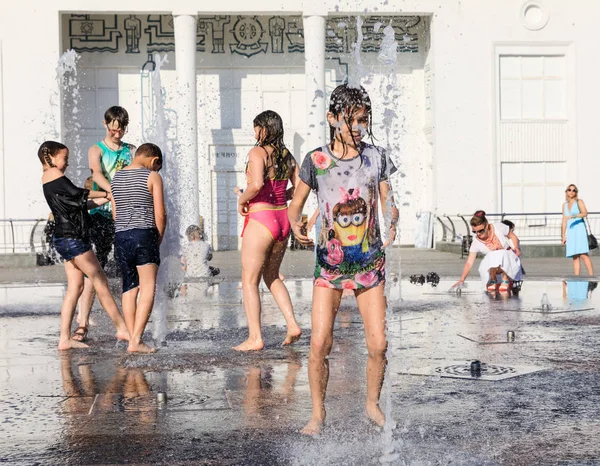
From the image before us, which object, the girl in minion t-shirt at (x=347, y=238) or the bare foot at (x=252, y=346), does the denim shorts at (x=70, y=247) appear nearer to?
the bare foot at (x=252, y=346)

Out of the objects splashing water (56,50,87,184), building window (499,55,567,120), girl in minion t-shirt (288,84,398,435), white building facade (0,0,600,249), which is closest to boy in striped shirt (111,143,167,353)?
girl in minion t-shirt (288,84,398,435)

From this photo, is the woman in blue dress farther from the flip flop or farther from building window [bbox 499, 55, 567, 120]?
building window [bbox 499, 55, 567, 120]

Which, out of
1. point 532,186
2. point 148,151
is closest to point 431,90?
point 532,186

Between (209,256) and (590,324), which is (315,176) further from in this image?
(209,256)

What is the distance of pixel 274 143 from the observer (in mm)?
7590

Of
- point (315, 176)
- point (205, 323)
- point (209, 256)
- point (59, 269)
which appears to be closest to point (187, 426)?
point (315, 176)

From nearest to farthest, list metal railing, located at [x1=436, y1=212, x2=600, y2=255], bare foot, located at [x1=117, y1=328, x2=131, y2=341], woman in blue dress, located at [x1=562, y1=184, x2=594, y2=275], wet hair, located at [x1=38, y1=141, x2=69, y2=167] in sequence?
wet hair, located at [x1=38, y1=141, x2=69, y2=167], bare foot, located at [x1=117, y1=328, x2=131, y2=341], woman in blue dress, located at [x1=562, y1=184, x2=594, y2=275], metal railing, located at [x1=436, y1=212, x2=600, y2=255]

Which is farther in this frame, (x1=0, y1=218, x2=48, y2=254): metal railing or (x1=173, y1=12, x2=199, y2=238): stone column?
(x1=173, y1=12, x2=199, y2=238): stone column

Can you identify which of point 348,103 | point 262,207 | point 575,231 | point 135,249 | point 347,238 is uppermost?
point 348,103

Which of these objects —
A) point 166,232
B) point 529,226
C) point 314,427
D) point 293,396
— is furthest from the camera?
point 529,226

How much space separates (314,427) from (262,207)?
2.97 m

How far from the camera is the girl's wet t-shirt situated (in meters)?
4.96

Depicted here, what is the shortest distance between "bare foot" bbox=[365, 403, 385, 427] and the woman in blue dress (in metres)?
12.5

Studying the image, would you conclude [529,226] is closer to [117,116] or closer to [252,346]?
[117,116]
